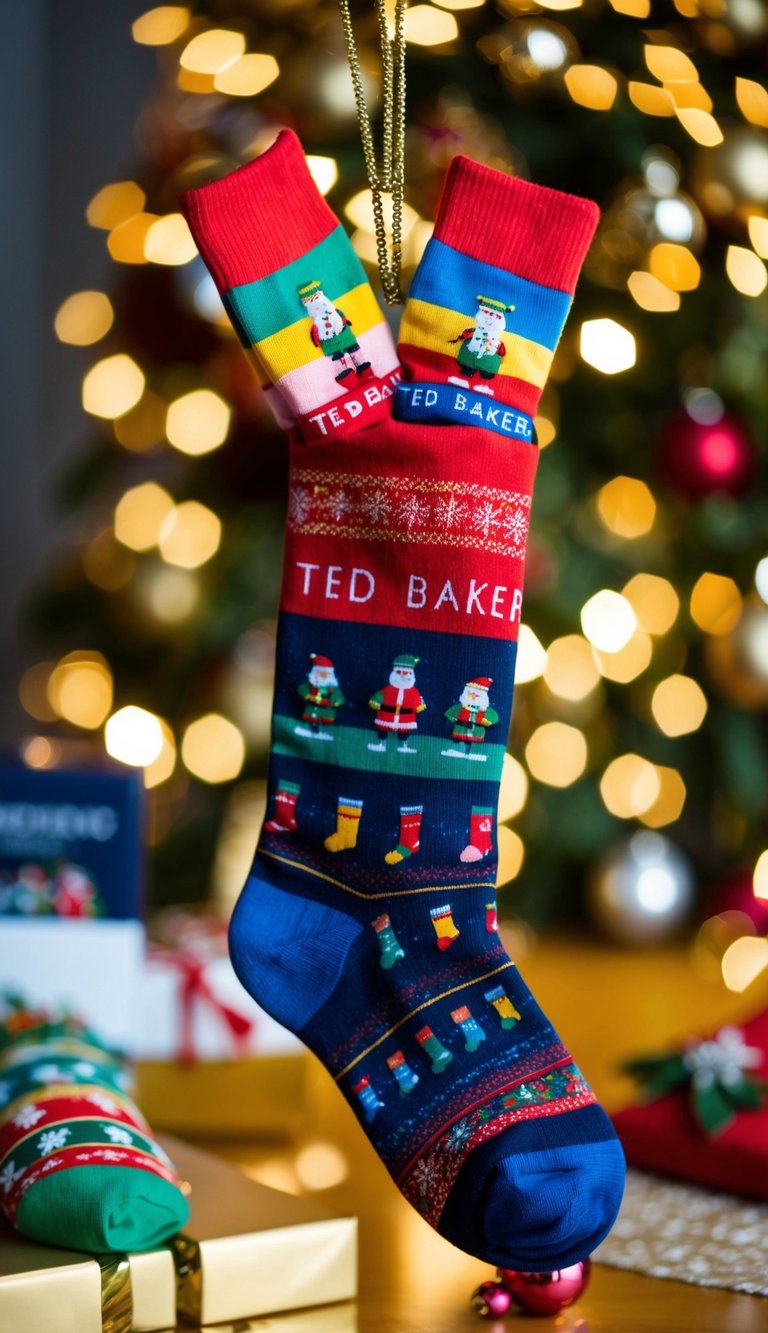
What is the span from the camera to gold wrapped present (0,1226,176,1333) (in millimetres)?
780

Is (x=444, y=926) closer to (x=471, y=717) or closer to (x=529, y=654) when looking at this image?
(x=471, y=717)

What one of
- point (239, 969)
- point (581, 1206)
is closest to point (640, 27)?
point (239, 969)

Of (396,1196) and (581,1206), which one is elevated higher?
(581,1206)

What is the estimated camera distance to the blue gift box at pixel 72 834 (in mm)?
1287

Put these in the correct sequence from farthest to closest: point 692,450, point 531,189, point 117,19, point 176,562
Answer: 1. point 117,19
2. point 176,562
3. point 692,450
4. point 531,189

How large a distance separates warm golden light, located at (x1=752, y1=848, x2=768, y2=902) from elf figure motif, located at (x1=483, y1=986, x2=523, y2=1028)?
3.74ft

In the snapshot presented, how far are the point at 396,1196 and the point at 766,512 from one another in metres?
1.13

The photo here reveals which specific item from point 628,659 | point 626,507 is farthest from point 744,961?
point 626,507

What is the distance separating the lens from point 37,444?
2.76 m

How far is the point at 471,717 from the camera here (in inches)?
33.5

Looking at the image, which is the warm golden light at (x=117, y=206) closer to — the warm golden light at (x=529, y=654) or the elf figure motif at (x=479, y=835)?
the warm golden light at (x=529, y=654)

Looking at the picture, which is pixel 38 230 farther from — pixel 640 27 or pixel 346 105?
pixel 640 27

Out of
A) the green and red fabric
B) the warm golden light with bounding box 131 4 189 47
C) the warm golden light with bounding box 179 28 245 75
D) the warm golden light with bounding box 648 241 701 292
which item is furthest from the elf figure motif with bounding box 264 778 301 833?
the warm golden light with bounding box 131 4 189 47

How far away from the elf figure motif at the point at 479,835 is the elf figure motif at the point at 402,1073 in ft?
0.41
